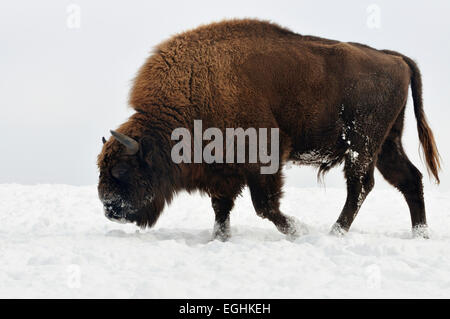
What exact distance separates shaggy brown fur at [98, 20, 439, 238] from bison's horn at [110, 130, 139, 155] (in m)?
0.10

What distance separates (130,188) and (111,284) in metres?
→ 2.16

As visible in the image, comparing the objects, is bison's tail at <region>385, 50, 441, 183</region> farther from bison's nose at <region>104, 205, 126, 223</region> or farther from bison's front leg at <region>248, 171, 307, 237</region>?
bison's nose at <region>104, 205, 126, 223</region>

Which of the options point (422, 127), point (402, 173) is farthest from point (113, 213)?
point (422, 127)

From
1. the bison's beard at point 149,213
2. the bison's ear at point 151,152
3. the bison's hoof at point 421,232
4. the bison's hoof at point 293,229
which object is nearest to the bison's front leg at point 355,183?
the bison's hoof at point 293,229

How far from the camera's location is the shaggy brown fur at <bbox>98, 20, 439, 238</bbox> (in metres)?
6.01

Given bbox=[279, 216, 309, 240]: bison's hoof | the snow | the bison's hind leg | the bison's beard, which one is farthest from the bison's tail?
the bison's beard

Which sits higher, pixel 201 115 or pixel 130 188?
pixel 201 115

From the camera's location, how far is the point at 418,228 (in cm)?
692

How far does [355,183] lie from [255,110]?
1.69 m

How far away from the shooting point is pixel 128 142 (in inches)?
226

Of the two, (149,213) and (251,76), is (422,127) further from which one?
(149,213)

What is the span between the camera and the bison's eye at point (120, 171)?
5.85 metres
